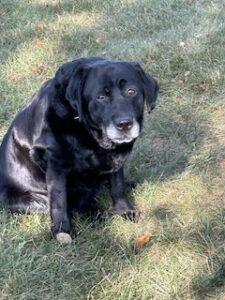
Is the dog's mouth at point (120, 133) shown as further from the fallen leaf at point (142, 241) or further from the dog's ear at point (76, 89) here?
the fallen leaf at point (142, 241)

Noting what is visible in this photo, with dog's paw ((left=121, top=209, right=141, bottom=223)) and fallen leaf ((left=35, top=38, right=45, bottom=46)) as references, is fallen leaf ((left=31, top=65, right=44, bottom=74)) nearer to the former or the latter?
fallen leaf ((left=35, top=38, right=45, bottom=46))

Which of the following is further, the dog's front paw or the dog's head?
the dog's front paw

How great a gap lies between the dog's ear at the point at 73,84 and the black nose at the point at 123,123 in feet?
0.77

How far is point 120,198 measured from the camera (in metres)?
3.95

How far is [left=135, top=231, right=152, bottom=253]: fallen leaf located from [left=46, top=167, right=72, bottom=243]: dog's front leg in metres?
0.42

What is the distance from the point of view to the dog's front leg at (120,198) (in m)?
3.88

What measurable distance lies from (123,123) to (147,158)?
1397 mm

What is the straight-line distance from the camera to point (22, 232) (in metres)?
3.78

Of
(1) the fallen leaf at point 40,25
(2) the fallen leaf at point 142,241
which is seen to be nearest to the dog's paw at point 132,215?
(2) the fallen leaf at point 142,241

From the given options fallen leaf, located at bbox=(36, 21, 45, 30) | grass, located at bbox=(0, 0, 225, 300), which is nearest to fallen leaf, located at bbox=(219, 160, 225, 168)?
grass, located at bbox=(0, 0, 225, 300)

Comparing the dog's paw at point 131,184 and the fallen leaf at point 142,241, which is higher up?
the fallen leaf at point 142,241

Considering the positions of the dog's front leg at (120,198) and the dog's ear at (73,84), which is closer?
the dog's ear at (73,84)

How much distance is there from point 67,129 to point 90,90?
31 cm

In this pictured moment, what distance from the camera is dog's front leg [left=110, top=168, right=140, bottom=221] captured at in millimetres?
3883
